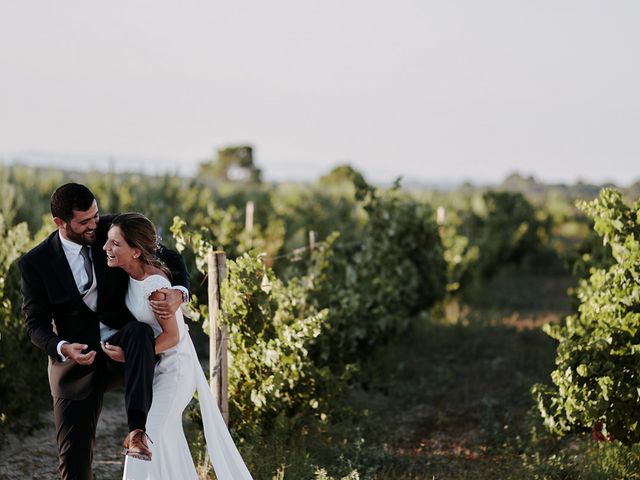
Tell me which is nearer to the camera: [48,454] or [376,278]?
[48,454]

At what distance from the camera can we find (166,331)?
156 inches

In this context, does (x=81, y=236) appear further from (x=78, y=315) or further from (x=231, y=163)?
(x=231, y=163)

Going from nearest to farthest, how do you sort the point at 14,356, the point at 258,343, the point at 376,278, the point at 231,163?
1. the point at 258,343
2. the point at 14,356
3. the point at 376,278
4. the point at 231,163

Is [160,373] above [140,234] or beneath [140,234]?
beneath

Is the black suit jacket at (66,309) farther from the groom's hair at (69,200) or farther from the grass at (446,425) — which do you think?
the grass at (446,425)

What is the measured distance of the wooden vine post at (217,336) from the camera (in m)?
5.40

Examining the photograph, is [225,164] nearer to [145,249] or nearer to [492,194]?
[492,194]

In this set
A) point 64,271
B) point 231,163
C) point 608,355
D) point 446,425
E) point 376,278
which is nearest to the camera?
point 64,271

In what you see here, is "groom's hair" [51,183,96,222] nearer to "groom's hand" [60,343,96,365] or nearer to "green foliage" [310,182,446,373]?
"groom's hand" [60,343,96,365]

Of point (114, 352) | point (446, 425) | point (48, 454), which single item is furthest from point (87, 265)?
point (446, 425)

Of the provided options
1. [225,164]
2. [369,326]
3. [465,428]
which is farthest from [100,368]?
[225,164]

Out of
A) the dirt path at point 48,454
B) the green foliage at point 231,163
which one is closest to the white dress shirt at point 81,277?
the dirt path at point 48,454

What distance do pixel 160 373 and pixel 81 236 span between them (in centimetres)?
80

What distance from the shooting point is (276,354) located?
224 inches
